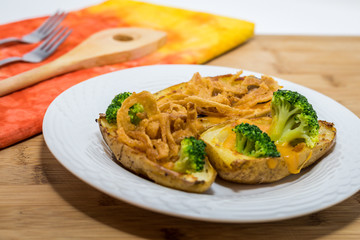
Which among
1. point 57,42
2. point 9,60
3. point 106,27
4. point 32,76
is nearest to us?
point 32,76

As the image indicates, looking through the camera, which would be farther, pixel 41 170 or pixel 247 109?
pixel 247 109

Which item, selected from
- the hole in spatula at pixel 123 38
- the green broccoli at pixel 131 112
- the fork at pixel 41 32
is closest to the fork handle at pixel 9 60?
the fork at pixel 41 32

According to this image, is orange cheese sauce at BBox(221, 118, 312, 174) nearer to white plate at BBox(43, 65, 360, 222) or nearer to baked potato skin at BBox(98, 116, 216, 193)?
white plate at BBox(43, 65, 360, 222)

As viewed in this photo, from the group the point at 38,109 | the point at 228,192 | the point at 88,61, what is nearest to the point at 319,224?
the point at 228,192

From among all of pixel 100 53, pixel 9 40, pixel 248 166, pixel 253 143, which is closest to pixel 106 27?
pixel 100 53

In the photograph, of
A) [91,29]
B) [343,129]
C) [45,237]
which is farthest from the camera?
[91,29]

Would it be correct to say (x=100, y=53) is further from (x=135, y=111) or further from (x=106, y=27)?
(x=135, y=111)

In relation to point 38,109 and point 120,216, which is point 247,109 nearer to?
point 120,216
